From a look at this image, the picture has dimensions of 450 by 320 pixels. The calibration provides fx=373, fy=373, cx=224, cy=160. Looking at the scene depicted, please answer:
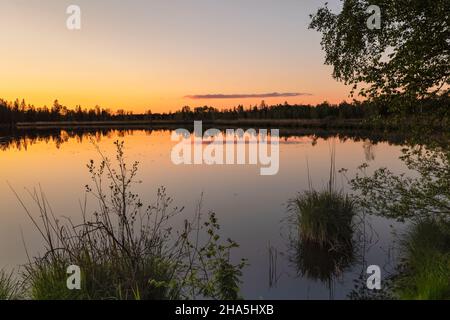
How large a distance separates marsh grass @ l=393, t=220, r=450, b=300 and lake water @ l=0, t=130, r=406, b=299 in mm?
1035

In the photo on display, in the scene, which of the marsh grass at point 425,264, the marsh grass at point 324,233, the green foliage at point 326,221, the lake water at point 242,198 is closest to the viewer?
the marsh grass at point 425,264

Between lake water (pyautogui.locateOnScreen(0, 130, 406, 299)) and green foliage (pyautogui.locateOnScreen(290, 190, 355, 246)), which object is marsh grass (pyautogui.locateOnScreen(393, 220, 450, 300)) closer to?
lake water (pyautogui.locateOnScreen(0, 130, 406, 299))

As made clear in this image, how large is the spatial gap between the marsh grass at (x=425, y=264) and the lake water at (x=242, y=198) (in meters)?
1.04

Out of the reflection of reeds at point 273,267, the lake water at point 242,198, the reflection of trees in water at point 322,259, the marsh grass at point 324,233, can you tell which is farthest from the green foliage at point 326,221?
the reflection of reeds at point 273,267

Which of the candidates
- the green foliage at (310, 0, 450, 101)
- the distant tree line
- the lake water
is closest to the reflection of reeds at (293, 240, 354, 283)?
the lake water

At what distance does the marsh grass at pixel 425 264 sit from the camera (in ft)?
20.3

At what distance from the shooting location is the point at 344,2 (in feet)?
37.4

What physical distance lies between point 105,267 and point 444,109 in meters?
8.94

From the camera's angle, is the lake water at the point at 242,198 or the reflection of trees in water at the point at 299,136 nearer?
the lake water at the point at 242,198

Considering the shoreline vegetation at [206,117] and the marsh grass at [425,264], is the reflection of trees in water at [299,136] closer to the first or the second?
the shoreline vegetation at [206,117]

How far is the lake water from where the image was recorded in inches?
375
